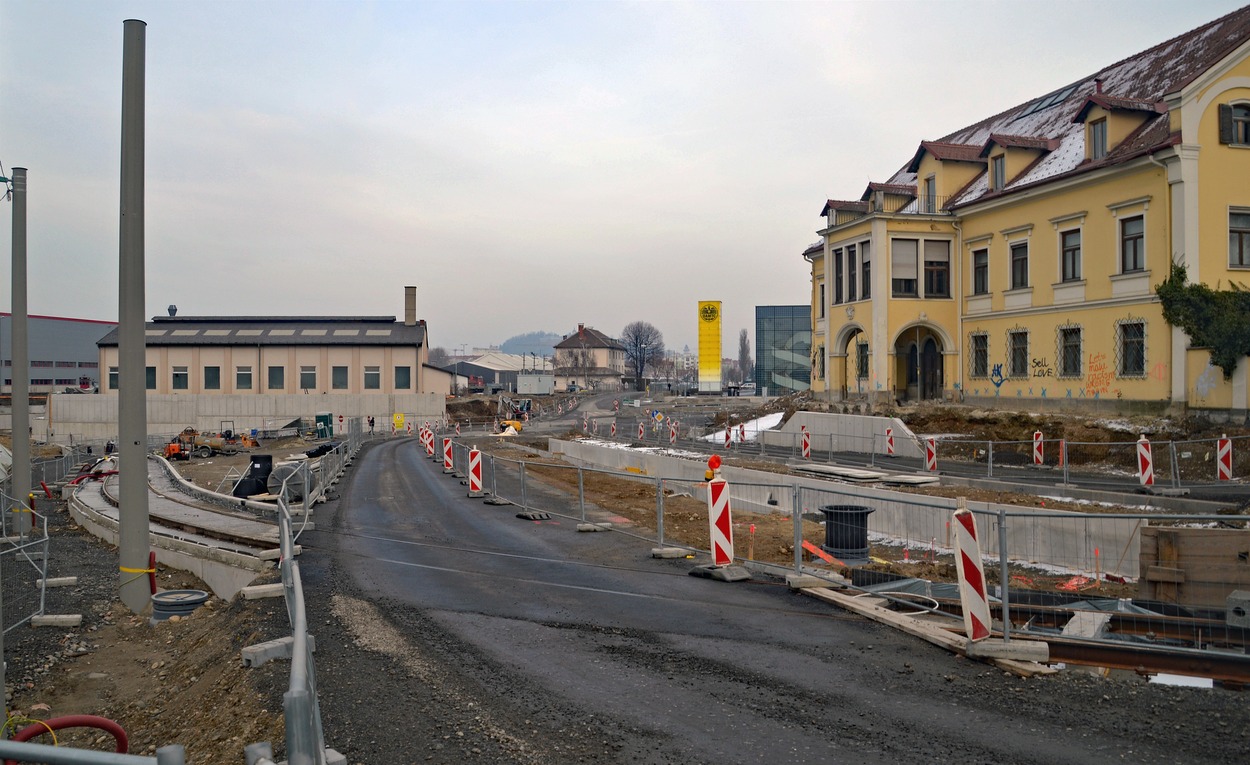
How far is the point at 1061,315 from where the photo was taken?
31.9 metres

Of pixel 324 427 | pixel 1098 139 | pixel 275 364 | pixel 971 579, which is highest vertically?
pixel 1098 139

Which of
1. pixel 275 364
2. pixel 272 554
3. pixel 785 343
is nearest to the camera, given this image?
pixel 272 554

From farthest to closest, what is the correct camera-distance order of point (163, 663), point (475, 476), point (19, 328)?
point (475, 476), point (19, 328), point (163, 663)

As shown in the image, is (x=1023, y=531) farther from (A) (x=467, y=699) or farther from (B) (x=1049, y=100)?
(B) (x=1049, y=100)

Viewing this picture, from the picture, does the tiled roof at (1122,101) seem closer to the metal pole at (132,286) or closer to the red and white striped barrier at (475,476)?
the red and white striped barrier at (475,476)

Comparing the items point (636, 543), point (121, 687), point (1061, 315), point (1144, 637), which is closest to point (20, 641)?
point (121, 687)

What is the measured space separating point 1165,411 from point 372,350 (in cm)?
6164

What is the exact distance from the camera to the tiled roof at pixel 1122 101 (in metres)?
28.6

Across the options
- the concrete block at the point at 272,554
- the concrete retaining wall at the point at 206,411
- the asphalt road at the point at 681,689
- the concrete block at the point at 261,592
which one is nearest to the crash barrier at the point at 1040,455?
the asphalt road at the point at 681,689

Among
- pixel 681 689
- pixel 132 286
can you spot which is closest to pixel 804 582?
pixel 681 689

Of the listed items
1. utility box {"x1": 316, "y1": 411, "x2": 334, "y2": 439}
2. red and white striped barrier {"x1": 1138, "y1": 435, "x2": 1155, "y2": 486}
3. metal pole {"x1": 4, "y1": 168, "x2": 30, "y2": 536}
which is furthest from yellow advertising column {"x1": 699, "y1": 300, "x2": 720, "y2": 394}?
metal pole {"x1": 4, "y1": 168, "x2": 30, "y2": 536}

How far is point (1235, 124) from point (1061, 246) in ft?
22.2

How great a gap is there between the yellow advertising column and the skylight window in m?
23.1

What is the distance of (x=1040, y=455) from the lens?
25.3 metres
